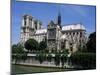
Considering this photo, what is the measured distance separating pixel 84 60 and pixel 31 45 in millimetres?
842

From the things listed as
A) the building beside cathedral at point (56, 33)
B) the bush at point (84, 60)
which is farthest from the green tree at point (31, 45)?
the bush at point (84, 60)

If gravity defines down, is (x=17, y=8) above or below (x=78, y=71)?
above

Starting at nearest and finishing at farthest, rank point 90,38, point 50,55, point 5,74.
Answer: point 5,74, point 50,55, point 90,38

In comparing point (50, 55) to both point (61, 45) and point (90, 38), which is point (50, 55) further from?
point (90, 38)

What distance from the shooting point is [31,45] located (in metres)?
3.08

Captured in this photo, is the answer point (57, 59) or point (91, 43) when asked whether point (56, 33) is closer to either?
point (57, 59)

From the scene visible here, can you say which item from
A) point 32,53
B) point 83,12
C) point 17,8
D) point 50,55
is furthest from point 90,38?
point 17,8

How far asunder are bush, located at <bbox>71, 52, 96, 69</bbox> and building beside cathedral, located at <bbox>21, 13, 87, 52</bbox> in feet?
0.36

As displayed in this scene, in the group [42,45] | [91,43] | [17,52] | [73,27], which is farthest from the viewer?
[91,43]

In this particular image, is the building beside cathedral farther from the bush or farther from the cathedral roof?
the bush

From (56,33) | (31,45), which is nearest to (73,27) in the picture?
(56,33)

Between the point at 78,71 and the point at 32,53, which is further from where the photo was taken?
the point at 78,71

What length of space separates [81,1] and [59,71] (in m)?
1.06

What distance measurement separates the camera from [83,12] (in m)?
3.36
